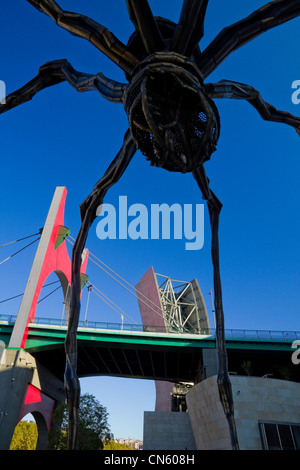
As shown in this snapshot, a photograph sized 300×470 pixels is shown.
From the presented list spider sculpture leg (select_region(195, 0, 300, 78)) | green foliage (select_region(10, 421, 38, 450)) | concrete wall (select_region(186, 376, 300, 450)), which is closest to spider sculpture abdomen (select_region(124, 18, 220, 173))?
spider sculpture leg (select_region(195, 0, 300, 78))

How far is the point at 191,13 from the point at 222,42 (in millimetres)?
896

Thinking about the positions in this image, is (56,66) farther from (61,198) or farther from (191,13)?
(61,198)

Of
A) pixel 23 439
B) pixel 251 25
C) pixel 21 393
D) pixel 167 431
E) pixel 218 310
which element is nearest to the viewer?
pixel 251 25

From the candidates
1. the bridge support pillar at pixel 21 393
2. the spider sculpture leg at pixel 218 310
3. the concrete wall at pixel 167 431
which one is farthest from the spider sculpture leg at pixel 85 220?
the concrete wall at pixel 167 431

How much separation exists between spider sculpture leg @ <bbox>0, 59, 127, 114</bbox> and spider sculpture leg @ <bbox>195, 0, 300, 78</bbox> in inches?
56.5

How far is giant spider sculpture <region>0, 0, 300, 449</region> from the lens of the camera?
395 cm

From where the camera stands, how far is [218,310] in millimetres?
5766

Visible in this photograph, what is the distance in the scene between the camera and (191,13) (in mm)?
3936

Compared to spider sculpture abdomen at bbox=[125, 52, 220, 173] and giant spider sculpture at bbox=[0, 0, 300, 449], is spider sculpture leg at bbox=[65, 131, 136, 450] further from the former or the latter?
spider sculpture abdomen at bbox=[125, 52, 220, 173]

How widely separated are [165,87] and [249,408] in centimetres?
2453

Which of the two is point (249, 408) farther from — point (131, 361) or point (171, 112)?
point (131, 361)

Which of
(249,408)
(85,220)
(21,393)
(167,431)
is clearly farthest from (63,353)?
(85,220)
